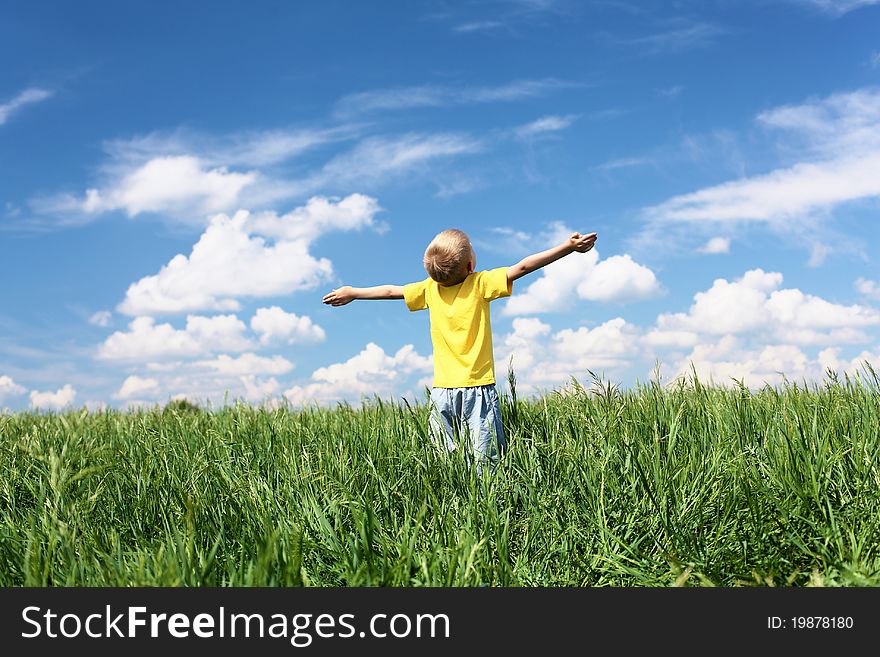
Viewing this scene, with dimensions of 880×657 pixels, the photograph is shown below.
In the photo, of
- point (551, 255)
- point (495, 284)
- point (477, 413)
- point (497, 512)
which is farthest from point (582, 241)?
point (497, 512)

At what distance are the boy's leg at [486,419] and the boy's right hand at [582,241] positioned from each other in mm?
1136

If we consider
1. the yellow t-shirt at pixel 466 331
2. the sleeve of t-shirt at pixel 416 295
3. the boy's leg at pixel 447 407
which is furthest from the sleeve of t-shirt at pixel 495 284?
the boy's leg at pixel 447 407

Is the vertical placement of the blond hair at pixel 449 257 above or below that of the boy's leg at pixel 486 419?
above

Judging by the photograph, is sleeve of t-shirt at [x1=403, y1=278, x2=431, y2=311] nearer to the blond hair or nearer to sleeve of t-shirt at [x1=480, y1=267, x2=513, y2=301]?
the blond hair

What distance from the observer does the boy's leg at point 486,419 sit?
4.52 metres

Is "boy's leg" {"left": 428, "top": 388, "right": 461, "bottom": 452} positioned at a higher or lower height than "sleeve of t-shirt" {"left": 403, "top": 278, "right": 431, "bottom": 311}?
lower

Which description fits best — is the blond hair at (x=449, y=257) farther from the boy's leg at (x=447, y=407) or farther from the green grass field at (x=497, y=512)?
the green grass field at (x=497, y=512)

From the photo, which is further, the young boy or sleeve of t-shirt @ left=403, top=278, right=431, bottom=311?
sleeve of t-shirt @ left=403, top=278, right=431, bottom=311

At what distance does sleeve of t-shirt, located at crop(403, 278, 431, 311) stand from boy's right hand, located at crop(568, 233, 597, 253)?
4.08ft

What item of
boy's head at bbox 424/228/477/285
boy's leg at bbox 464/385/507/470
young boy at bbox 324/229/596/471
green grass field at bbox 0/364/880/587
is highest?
boy's head at bbox 424/228/477/285

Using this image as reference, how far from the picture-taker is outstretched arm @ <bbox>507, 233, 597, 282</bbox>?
4.32 meters

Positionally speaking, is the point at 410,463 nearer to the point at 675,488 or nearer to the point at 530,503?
the point at 530,503

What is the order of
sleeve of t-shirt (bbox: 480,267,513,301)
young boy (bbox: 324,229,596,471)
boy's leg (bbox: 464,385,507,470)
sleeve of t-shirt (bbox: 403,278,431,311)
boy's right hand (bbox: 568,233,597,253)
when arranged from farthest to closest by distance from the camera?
1. sleeve of t-shirt (bbox: 403,278,431,311)
2. sleeve of t-shirt (bbox: 480,267,513,301)
3. young boy (bbox: 324,229,596,471)
4. boy's leg (bbox: 464,385,507,470)
5. boy's right hand (bbox: 568,233,597,253)

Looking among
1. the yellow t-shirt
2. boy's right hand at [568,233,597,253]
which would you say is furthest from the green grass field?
boy's right hand at [568,233,597,253]
